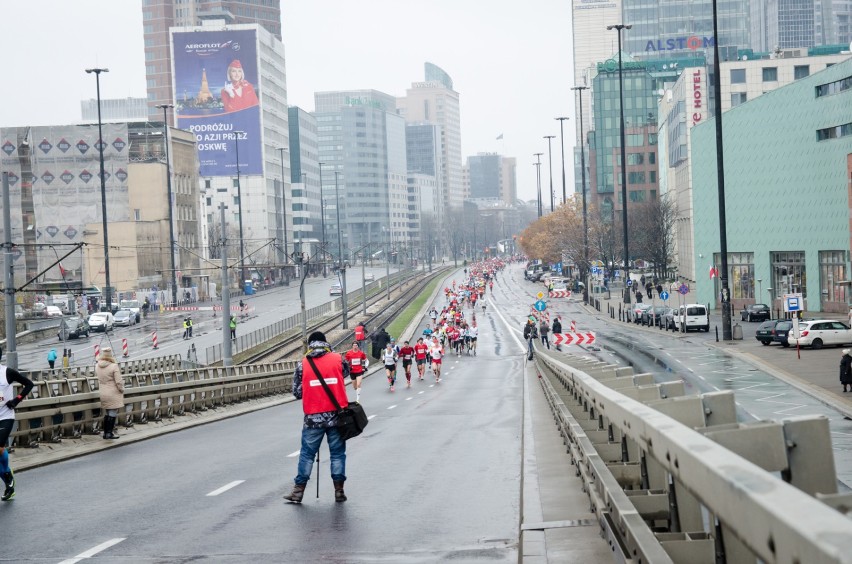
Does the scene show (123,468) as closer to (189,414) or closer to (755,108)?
(189,414)

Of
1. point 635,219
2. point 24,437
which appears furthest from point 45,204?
point 24,437

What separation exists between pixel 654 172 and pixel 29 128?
300 feet

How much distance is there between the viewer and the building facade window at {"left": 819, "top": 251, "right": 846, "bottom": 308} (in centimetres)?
6662

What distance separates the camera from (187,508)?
1184 centimetres

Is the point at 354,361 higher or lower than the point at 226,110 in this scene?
lower

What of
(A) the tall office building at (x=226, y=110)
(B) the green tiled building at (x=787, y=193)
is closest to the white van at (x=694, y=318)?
(B) the green tiled building at (x=787, y=193)

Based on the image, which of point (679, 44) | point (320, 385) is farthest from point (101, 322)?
point (679, 44)

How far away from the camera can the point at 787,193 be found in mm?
73438

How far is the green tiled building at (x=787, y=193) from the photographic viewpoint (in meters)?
66.2

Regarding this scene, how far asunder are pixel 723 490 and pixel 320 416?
845cm

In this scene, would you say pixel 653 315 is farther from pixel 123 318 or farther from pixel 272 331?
pixel 123 318

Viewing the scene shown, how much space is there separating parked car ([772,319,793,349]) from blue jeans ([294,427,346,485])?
43234mm

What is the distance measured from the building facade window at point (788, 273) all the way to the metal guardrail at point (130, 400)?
152 feet

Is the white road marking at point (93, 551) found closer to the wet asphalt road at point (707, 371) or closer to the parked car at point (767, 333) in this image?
the wet asphalt road at point (707, 371)
